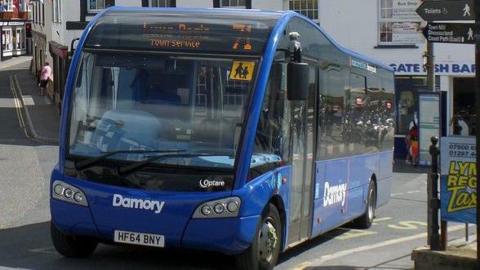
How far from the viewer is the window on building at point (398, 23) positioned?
90.6 feet

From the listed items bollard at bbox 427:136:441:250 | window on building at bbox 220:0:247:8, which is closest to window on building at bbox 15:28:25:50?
window on building at bbox 220:0:247:8

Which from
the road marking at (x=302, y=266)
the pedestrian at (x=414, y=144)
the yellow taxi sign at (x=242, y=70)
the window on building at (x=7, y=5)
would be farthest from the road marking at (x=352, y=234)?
the window on building at (x=7, y=5)

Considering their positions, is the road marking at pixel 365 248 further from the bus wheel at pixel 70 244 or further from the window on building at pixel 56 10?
the window on building at pixel 56 10

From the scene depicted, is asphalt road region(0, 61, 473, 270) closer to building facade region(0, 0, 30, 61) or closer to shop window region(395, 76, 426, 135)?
shop window region(395, 76, 426, 135)

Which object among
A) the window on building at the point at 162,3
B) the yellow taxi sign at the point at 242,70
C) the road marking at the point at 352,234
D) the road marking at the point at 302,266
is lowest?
the road marking at the point at 352,234

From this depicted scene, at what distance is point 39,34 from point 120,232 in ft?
160

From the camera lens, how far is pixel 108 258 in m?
9.42

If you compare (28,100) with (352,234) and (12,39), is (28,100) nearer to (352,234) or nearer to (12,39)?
(352,234)

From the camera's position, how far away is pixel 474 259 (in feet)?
26.2

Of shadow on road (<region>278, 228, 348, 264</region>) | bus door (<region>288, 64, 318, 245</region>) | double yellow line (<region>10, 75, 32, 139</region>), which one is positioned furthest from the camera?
double yellow line (<region>10, 75, 32, 139</region>)

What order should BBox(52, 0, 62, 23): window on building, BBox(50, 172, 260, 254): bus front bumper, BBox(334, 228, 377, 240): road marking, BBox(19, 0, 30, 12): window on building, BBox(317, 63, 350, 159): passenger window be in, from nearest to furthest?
BBox(50, 172, 260, 254): bus front bumper < BBox(317, 63, 350, 159): passenger window < BBox(334, 228, 377, 240): road marking < BBox(52, 0, 62, 23): window on building < BBox(19, 0, 30, 12): window on building

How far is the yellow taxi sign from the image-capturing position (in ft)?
27.8

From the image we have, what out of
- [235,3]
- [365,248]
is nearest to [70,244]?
[365,248]

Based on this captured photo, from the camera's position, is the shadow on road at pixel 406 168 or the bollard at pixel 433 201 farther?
the shadow on road at pixel 406 168
